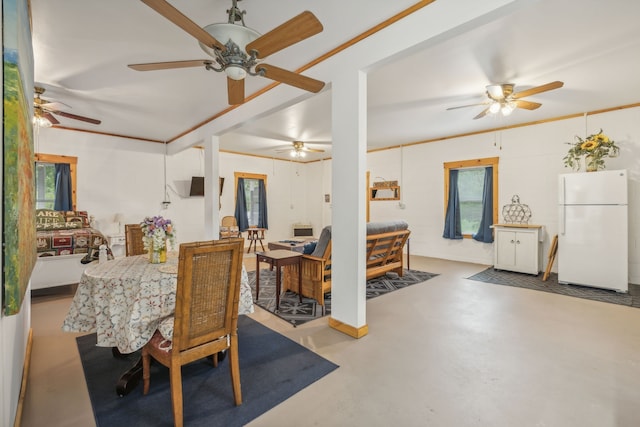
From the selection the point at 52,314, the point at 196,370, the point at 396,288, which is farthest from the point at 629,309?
the point at 52,314

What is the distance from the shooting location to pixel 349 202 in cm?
267

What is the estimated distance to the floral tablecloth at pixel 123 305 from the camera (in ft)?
5.66

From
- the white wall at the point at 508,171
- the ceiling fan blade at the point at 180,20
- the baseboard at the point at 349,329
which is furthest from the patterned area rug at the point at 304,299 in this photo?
the ceiling fan blade at the point at 180,20

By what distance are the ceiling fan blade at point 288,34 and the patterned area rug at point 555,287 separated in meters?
4.51

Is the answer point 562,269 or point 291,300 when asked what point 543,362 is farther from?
point 562,269

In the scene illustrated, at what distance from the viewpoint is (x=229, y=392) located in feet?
6.27

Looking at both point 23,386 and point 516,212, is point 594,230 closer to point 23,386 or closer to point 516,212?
point 516,212

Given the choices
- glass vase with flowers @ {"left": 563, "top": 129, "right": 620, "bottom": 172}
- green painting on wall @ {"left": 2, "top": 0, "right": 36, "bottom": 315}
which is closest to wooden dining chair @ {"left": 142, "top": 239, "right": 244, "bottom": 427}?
green painting on wall @ {"left": 2, "top": 0, "right": 36, "bottom": 315}

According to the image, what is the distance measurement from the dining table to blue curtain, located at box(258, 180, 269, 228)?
614cm

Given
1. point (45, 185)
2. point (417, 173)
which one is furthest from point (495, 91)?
point (45, 185)

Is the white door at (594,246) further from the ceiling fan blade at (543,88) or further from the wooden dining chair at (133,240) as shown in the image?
the wooden dining chair at (133,240)

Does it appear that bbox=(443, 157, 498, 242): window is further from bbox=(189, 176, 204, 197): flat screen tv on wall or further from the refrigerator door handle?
bbox=(189, 176, 204, 197): flat screen tv on wall

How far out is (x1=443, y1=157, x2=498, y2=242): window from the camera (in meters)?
5.78

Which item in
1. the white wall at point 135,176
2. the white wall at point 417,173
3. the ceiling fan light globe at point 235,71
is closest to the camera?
the ceiling fan light globe at point 235,71
